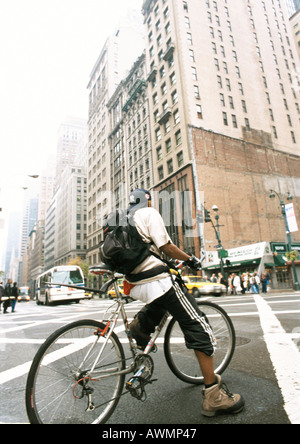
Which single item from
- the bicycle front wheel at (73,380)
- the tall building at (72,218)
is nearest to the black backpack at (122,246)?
the bicycle front wheel at (73,380)

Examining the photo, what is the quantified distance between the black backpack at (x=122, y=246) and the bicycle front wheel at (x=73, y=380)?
0.51 m

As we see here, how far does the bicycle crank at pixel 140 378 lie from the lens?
2.18 m

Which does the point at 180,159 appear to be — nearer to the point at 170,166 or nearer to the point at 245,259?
the point at 170,166

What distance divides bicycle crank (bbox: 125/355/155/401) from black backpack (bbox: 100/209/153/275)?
743mm

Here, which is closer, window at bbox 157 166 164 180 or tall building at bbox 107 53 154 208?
window at bbox 157 166 164 180

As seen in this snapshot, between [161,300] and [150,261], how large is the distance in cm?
35

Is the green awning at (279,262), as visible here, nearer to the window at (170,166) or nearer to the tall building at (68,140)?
the window at (170,166)

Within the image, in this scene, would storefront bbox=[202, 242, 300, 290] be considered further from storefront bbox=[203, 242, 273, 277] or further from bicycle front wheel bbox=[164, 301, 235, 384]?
bicycle front wheel bbox=[164, 301, 235, 384]

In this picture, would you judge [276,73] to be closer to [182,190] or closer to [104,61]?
[182,190]

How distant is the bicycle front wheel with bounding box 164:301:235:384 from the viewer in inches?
108

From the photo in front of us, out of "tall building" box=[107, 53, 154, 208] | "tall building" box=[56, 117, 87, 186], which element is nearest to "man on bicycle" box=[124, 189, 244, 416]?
"tall building" box=[107, 53, 154, 208]

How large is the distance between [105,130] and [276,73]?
3775 centimetres

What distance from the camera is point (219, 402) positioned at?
210cm
